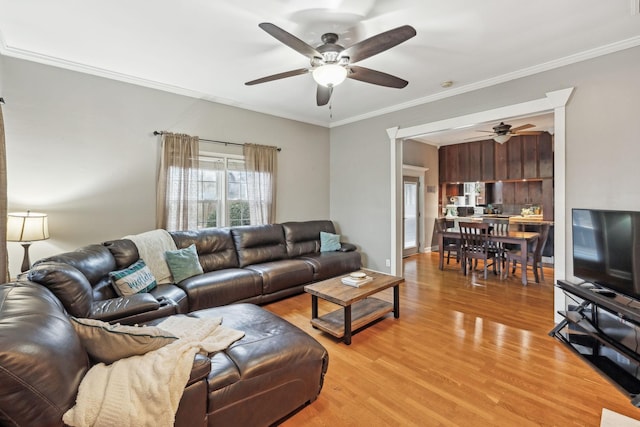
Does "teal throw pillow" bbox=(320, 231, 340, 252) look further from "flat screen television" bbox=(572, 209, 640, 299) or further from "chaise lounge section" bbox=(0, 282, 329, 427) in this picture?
"flat screen television" bbox=(572, 209, 640, 299)

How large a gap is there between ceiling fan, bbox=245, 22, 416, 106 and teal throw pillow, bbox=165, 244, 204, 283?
7.49ft

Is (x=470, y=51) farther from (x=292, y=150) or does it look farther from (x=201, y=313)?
(x=201, y=313)

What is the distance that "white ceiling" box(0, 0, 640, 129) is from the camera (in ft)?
7.39

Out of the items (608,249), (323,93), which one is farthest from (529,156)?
(323,93)

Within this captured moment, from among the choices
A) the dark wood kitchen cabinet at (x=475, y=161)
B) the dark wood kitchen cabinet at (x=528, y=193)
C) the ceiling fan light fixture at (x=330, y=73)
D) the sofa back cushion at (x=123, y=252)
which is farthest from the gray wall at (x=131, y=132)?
the dark wood kitchen cabinet at (x=528, y=193)

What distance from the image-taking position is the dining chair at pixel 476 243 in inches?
195

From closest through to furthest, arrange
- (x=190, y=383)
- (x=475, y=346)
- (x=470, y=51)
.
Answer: (x=190, y=383)
(x=475, y=346)
(x=470, y=51)

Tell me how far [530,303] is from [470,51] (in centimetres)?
321

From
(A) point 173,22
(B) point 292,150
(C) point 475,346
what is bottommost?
(C) point 475,346

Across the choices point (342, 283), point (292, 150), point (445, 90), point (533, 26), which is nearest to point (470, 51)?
point (533, 26)

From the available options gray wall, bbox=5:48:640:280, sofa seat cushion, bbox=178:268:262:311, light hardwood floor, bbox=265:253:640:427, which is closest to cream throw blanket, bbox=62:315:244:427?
light hardwood floor, bbox=265:253:640:427

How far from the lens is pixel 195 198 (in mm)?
4117

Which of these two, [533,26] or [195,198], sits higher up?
[533,26]

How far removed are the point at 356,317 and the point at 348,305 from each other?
0.50 metres
